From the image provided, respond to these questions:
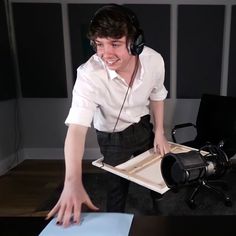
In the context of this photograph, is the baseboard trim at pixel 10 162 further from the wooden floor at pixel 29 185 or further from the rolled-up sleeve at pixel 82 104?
the rolled-up sleeve at pixel 82 104

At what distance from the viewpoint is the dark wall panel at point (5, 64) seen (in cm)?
270

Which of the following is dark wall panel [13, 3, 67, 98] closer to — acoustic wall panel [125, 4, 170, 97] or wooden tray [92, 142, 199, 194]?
acoustic wall panel [125, 4, 170, 97]

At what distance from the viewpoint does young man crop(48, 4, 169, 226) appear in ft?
2.85

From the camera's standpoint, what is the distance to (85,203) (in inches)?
30.2

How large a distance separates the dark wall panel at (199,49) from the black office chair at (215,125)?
373 millimetres

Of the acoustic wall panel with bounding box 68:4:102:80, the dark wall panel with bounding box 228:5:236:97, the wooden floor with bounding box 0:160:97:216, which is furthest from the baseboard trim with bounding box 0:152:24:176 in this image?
the dark wall panel with bounding box 228:5:236:97

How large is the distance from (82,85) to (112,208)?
73 cm

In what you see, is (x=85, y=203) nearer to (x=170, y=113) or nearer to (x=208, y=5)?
(x=170, y=113)

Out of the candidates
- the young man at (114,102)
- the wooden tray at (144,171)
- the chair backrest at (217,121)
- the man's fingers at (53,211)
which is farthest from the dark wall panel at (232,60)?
the man's fingers at (53,211)

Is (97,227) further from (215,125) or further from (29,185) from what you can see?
(29,185)

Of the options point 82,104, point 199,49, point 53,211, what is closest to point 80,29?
point 199,49

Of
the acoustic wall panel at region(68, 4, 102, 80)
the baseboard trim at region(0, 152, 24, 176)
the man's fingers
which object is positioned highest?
the acoustic wall panel at region(68, 4, 102, 80)

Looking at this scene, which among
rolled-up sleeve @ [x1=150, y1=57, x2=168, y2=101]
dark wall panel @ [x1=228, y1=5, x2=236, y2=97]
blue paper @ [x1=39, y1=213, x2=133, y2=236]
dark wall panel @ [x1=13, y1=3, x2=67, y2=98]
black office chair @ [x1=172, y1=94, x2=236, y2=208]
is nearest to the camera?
blue paper @ [x1=39, y1=213, x2=133, y2=236]

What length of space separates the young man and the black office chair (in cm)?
94
